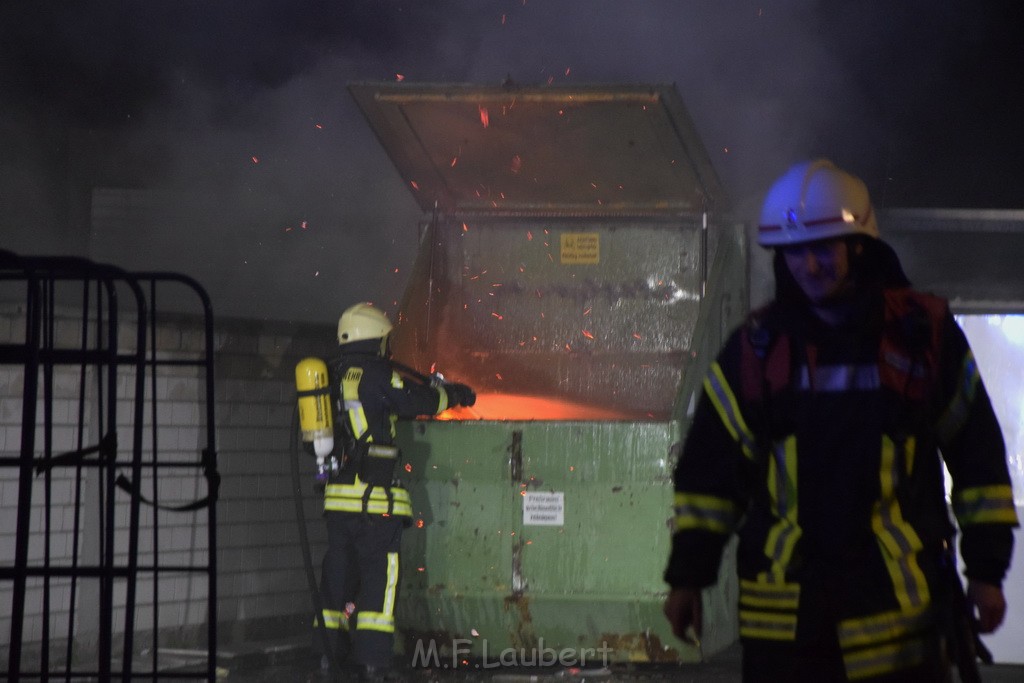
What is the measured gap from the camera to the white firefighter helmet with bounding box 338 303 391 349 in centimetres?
707

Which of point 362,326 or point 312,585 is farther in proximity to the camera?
point 362,326

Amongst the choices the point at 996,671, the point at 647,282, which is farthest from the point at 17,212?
the point at 996,671

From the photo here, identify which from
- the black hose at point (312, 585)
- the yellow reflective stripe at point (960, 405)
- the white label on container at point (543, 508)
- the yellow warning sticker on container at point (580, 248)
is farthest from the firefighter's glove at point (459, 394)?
the yellow reflective stripe at point (960, 405)

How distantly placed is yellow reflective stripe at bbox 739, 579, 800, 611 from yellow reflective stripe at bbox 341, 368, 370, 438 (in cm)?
411

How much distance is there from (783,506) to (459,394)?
4103 millimetres

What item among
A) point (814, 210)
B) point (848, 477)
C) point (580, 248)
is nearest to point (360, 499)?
point (580, 248)

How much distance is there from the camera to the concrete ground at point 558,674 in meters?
6.57

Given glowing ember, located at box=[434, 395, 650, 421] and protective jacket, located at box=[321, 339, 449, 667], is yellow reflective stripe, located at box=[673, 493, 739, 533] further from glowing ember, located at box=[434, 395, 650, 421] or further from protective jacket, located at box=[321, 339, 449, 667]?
glowing ember, located at box=[434, 395, 650, 421]

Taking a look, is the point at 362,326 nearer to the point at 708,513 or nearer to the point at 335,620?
the point at 335,620

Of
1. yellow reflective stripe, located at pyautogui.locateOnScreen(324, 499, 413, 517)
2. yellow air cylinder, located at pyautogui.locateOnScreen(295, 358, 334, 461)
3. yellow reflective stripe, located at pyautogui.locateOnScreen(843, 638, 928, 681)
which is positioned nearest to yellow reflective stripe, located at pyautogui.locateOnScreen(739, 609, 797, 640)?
yellow reflective stripe, located at pyautogui.locateOnScreen(843, 638, 928, 681)

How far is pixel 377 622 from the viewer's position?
21.8ft

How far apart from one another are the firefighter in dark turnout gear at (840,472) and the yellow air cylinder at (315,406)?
406 centimetres

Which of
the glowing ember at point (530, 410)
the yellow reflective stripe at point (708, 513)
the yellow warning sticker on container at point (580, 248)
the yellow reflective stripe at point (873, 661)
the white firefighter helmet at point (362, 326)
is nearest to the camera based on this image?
the yellow reflective stripe at point (873, 661)

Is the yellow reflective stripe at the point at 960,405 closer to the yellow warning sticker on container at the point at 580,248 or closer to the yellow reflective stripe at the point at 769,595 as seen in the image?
the yellow reflective stripe at the point at 769,595
